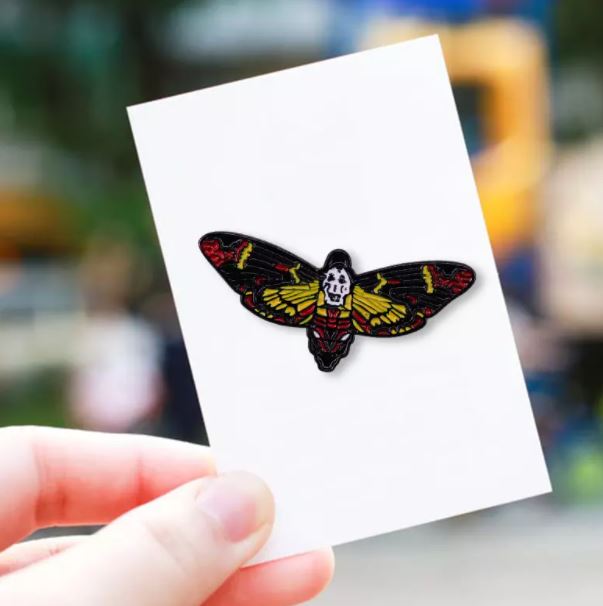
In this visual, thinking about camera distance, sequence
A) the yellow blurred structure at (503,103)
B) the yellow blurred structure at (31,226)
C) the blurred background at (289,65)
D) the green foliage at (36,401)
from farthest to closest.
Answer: the yellow blurred structure at (31,226), the green foliage at (36,401), the yellow blurred structure at (503,103), the blurred background at (289,65)

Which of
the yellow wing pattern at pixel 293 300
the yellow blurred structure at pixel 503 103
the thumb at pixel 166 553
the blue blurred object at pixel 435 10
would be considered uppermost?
the blue blurred object at pixel 435 10

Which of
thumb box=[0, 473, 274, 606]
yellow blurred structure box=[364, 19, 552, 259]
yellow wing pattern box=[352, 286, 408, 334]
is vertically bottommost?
thumb box=[0, 473, 274, 606]

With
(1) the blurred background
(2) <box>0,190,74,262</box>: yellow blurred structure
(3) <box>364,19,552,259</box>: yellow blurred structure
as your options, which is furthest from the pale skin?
(2) <box>0,190,74,262</box>: yellow blurred structure

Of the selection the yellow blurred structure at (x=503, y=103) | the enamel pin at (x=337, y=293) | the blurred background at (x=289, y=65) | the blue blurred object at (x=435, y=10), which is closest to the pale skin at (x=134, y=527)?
the enamel pin at (x=337, y=293)

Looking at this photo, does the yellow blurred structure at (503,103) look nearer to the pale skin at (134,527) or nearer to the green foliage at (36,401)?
the green foliage at (36,401)

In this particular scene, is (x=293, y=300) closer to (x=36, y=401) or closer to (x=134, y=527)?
Answer: (x=134, y=527)

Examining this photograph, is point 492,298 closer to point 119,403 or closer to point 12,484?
point 12,484

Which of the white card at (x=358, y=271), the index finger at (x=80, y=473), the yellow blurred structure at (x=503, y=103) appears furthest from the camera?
the yellow blurred structure at (x=503, y=103)

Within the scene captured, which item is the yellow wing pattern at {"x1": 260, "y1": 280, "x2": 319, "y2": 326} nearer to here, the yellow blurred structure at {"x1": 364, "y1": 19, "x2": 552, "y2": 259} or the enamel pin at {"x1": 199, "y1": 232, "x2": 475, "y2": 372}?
the enamel pin at {"x1": 199, "y1": 232, "x2": 475, "y2": 372}
